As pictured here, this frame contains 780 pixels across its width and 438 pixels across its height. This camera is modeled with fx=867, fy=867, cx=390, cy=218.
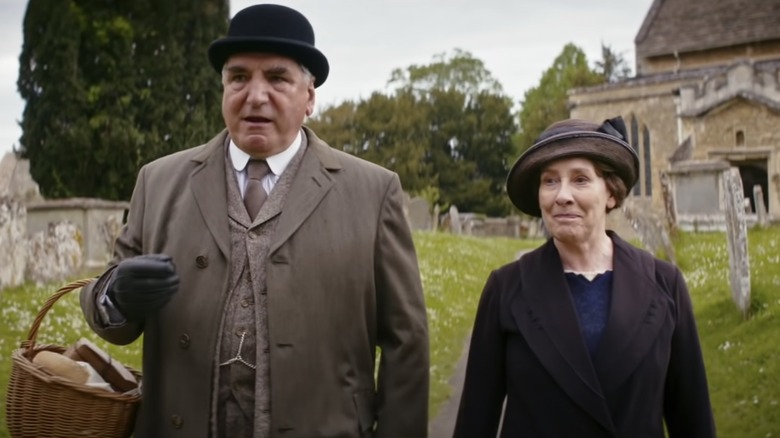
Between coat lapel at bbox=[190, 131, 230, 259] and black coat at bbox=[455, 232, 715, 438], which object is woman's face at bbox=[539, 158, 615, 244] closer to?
black coat at bbox=[455, 232, 715, 438]

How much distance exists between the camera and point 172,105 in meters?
22.2

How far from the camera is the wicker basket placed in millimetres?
2799

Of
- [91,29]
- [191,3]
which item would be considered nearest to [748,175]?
[191,3]

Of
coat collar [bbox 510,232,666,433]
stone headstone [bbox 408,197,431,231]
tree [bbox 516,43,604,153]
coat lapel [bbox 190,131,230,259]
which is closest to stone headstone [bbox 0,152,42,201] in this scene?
stone headstone [bbox 408,197,431,231]

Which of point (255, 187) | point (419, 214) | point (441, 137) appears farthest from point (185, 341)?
point (441, 137)

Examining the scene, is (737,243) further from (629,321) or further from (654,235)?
(629,321)

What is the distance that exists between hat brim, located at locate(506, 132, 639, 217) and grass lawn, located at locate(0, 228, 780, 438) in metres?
3.47

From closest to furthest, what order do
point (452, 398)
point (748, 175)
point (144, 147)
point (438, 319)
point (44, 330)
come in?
point (452, 398) → point (44, 330) → point (438, 319) → point (144, 147) → point (748, 175)

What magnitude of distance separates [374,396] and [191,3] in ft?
68.9

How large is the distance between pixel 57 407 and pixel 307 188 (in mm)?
1084

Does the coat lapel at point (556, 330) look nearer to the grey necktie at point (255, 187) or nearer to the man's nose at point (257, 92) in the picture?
the grey necktie at point (255, 187)

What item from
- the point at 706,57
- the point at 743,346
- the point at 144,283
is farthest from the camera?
the point at 706,57

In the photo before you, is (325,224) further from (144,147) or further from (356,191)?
(144,147)

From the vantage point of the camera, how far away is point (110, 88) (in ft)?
71.1
